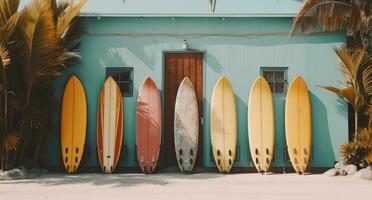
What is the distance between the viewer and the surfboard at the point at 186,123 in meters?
8.66

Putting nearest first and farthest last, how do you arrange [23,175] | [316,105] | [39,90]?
1. [23,175]
2. [39,90]
3. [316,105]

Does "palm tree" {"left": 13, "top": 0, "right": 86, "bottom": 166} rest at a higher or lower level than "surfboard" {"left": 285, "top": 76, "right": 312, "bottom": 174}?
higher

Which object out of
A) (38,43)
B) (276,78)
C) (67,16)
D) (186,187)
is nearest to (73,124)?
(38,43)

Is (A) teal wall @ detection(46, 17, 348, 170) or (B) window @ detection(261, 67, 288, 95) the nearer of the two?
(A) teal wall @ detection(46, 17, 348, 170)

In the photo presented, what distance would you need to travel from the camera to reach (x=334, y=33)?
9016 mm

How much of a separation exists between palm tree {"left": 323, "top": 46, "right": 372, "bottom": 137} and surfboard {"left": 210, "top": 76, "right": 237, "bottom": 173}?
206cm

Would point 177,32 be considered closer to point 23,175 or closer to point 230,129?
point 230,129

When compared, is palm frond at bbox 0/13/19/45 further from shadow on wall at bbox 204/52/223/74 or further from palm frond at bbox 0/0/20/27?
shadow on wall at bbox 204/52/223/74

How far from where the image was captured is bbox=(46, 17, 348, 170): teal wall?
8.88 meters

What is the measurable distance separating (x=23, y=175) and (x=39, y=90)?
5.71 ft

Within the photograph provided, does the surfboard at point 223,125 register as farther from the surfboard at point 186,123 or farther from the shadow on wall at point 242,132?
the surfboard at point 186,123

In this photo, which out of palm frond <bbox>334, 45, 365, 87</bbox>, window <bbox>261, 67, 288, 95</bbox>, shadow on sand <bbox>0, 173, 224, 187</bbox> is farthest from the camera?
window <bbox>261, 67, 288, 95</bbox>

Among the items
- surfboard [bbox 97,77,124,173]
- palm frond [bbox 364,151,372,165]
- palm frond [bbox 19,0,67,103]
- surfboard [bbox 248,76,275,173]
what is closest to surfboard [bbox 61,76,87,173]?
surfboard [bbox 97,77,124,173]

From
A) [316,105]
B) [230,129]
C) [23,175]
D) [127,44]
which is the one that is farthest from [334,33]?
[23,175]
